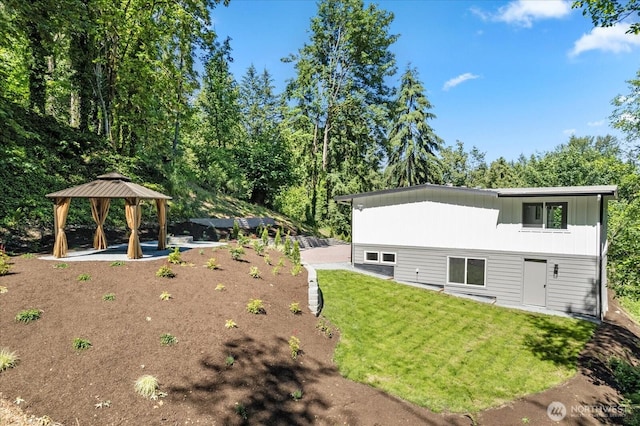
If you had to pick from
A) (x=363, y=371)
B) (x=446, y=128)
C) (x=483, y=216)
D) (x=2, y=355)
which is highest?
(x=446, y=128)

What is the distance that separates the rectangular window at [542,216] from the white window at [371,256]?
7234 millimetres

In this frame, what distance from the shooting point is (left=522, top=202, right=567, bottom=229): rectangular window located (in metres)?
14.4

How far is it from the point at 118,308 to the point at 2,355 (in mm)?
2340

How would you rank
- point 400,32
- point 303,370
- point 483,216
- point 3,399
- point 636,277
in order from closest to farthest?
point 3,399
point 303,370
point 483,216
point 636,277
point 400,32

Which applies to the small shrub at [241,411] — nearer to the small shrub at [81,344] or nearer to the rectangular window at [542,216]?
the small shrub at [81,344]

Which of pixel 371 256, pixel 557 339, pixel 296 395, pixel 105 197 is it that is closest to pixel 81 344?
pixel 296 395

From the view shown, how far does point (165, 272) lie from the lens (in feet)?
34.2

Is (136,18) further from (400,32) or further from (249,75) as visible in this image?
(249,75)

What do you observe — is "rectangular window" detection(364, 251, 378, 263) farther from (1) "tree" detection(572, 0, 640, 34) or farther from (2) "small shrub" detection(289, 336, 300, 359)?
(1) "tree" detection(572, 0, 640, 34)

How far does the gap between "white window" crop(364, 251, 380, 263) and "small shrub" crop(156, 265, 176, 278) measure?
10794 mm

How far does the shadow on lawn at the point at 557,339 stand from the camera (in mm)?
10609

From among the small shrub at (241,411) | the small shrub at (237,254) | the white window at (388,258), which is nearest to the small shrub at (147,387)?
the small shrub at (241,411)

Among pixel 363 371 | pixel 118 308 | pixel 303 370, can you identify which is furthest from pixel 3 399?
pixel 363 371

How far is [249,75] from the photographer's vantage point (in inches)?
1992
